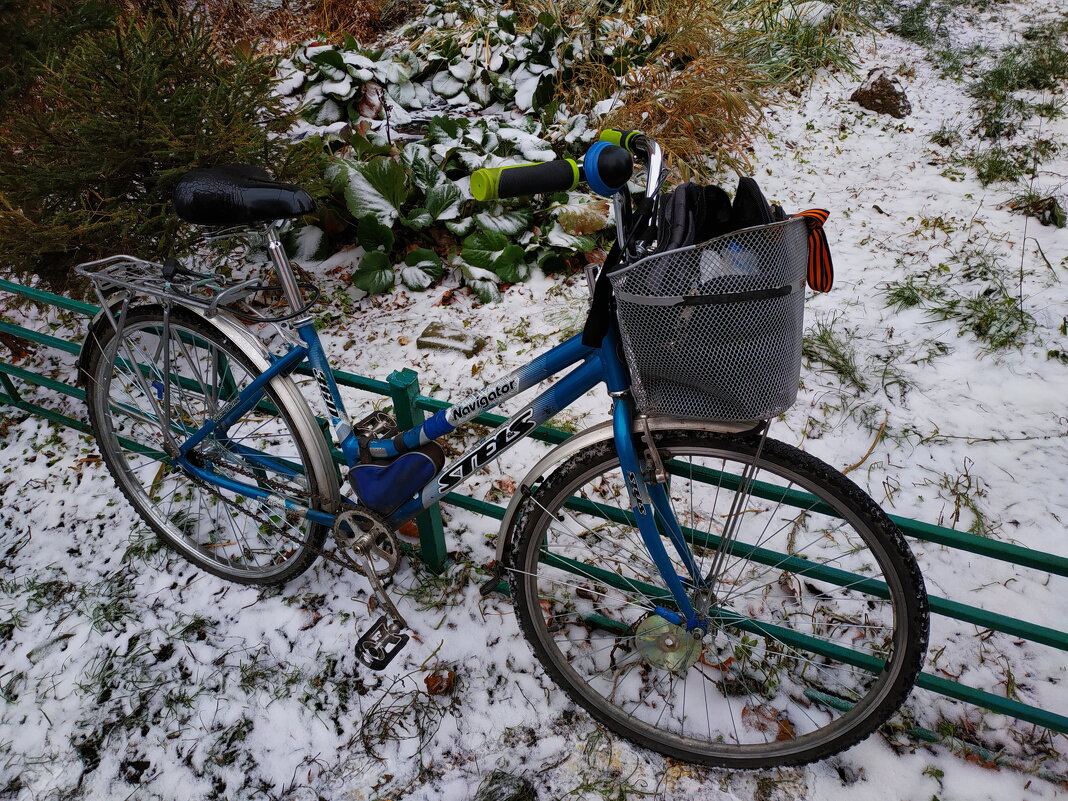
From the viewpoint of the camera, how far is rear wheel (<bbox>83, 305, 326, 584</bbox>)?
1.82 metres

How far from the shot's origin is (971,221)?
3.29 meters

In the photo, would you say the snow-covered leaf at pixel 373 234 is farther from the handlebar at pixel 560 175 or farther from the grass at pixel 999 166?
the grass at pixel 999 166

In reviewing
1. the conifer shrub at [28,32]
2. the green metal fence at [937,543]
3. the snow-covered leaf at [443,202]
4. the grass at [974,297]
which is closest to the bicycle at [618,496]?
the green metal fence at [937,543]

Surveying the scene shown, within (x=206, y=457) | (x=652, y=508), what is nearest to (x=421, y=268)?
(x=206, y=457)

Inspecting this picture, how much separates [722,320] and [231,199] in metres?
1.19

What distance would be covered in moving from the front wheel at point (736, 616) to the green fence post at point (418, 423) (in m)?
0.38

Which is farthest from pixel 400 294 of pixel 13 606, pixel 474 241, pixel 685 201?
pixel 685 201

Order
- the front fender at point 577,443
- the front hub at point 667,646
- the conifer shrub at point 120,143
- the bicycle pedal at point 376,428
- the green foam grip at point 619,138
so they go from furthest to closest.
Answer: the conifer shrub at point 120,143 < the bicycle pedal at point 376,428 < the front hub at point 667,646 < the front fender at point 577,443 < the green foam grip at point 619,138

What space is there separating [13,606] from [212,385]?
1.21 m

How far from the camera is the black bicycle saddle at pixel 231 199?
1.47 metres

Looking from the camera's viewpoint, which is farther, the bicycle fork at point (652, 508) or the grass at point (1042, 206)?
the grass at point (1042, 206)

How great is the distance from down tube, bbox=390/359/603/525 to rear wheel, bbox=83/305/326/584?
327 millimetres

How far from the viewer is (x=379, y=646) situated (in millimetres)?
1719

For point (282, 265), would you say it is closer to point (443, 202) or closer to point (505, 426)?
point (505, 426)
